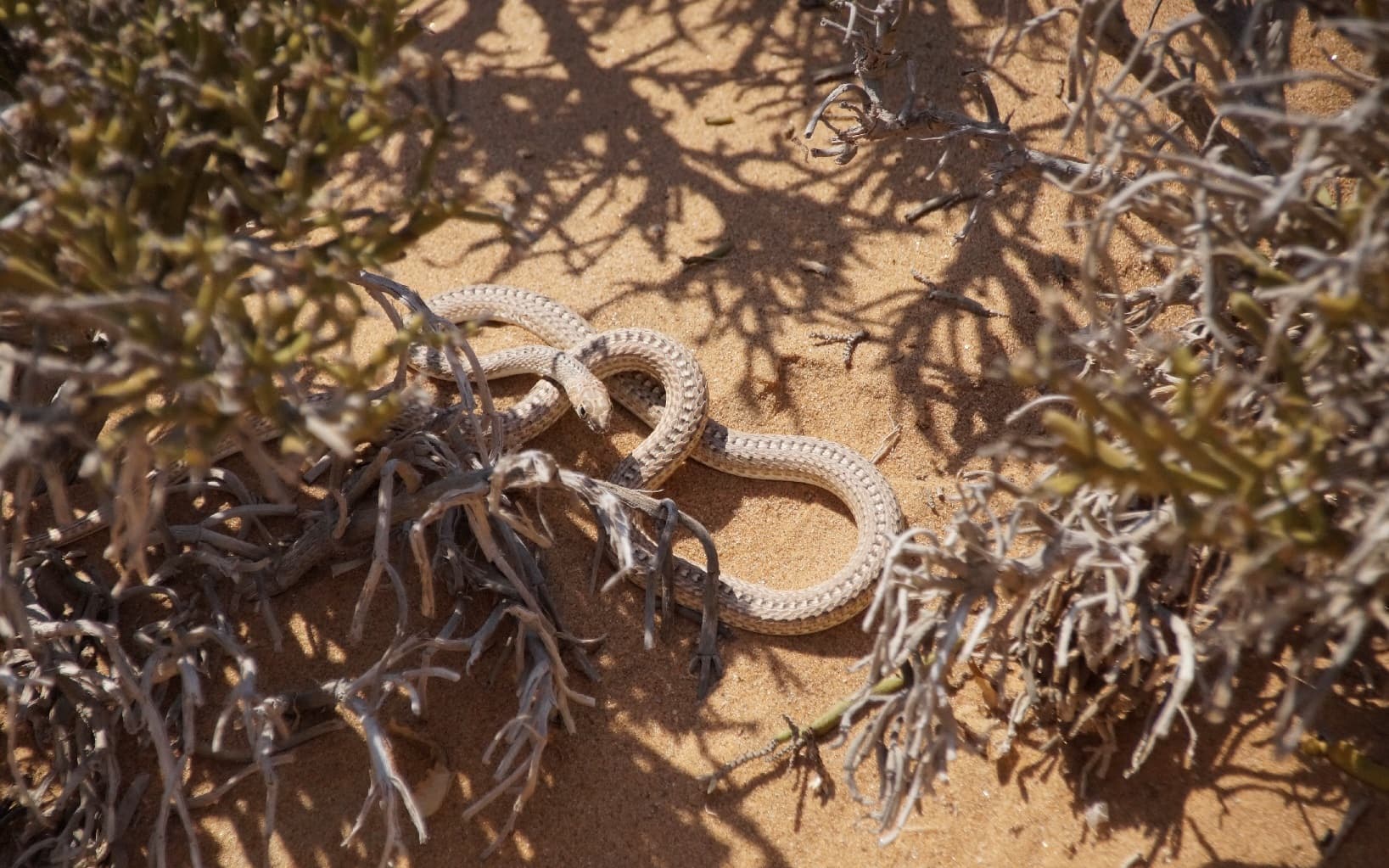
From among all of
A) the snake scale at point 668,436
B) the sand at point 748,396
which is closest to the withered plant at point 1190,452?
the sand at point 748,396

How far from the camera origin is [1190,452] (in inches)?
81.3

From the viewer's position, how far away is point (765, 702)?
3799 mm

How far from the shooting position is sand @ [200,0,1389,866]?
3350mm

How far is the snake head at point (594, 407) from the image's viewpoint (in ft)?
14.6

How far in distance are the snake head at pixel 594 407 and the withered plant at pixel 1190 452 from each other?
5.02 feet

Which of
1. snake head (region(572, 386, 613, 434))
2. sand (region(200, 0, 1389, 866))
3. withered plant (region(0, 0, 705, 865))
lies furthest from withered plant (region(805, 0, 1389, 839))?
snake head (region(572, 386, 613, 434))

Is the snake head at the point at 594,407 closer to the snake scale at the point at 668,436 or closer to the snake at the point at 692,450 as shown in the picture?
the snake scale at the point at 668,436

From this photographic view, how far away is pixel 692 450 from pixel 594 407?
0.50 meters

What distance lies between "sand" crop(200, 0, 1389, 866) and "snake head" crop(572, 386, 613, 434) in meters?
0.24

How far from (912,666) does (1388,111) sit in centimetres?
189

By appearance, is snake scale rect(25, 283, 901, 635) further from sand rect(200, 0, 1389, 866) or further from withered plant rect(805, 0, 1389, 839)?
withered plant rect(805, 0, 1389, 839)

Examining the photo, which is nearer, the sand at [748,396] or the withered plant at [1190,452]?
the withered plant at [1190,452]

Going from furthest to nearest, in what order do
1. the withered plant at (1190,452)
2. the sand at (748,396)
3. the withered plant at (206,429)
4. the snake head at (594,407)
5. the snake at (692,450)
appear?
the snake head at (594,407) < the snake at (692,450) < the sand at (748,396) < the withered plant at (206,429) < the withered plant at (1190,452)

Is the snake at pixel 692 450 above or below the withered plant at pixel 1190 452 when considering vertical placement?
below
